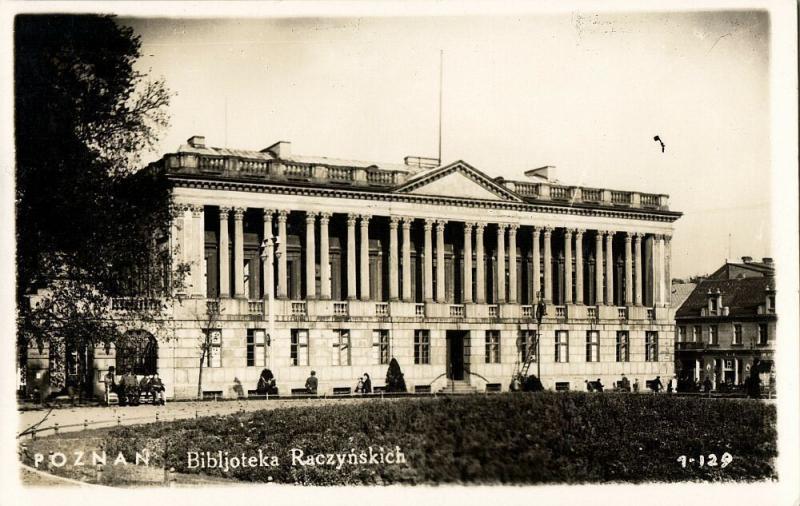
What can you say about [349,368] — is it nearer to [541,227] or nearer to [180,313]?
[180,313]

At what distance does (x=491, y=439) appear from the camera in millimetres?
15641

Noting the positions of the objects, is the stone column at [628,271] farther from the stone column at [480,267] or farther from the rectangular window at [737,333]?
the stone column at [480,267]

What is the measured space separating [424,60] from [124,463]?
7.89m

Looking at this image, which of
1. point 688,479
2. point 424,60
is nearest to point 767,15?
point 424,60

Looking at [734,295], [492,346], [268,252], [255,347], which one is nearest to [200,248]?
[268,252]

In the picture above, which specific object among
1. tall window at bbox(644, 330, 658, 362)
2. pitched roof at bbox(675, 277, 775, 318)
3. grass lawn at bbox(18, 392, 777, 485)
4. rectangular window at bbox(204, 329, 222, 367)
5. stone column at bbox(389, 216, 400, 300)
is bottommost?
grass lawn at bbox(18, 392, 777, 485)

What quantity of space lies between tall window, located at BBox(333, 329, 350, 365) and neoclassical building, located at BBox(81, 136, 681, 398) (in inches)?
1.3

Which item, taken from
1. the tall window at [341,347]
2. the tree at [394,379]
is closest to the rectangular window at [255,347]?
the tall window at [341,347]

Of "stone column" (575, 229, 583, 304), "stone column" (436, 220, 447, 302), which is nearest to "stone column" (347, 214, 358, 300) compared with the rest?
"stone column" (436, 220, 447, 302)

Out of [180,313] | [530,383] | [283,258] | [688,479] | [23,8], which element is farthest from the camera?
[283,258]

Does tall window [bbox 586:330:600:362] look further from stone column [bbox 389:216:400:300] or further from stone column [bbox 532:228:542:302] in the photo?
stone column [bbox 389:216:400:300]

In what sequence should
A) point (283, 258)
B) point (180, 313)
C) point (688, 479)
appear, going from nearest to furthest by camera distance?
point (688, 479) < point (180, 313) < point (283, 258)

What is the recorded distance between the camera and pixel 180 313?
59.7 ft

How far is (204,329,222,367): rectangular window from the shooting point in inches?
724
